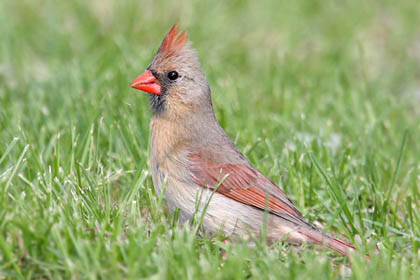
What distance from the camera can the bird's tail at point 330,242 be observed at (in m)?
3.00

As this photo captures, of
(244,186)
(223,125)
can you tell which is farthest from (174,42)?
(223,125)

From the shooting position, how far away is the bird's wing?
3256 mm

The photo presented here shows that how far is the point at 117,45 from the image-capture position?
5.45 m

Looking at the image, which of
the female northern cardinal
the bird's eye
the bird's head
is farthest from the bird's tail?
the bird's eye

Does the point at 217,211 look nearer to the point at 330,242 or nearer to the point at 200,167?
the point at 200,167

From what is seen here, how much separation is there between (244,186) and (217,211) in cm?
20

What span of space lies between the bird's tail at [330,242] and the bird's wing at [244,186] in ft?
0.28

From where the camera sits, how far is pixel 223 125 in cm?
443

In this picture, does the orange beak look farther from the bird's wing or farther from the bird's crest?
the bird's wing

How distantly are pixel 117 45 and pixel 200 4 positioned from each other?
1.40 m

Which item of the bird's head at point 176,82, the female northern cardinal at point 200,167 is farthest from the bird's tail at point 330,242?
the bird's head at point 176,82

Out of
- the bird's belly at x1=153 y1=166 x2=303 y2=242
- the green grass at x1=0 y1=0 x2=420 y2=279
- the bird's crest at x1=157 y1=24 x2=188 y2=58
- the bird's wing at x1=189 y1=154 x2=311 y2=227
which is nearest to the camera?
the green grass at x1=0 y1=0 x2=420 y2=279

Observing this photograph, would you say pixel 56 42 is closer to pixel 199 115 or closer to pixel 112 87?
pixel 112 87

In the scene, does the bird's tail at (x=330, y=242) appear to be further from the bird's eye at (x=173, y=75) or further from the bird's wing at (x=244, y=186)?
the bird's eye at (x=173, y=75)
